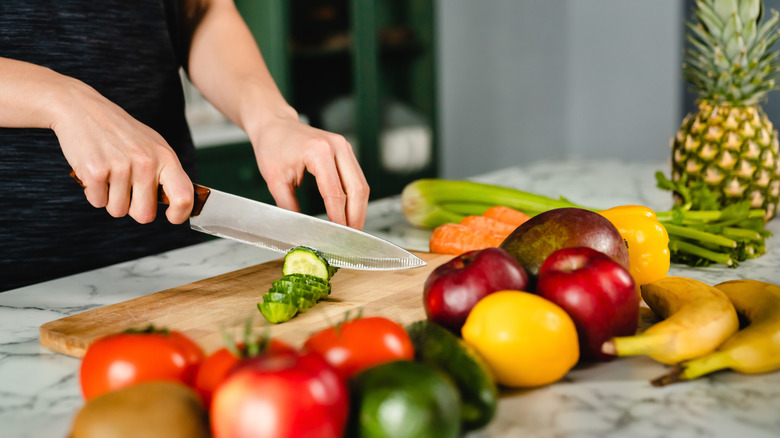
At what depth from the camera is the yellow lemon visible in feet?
2.54

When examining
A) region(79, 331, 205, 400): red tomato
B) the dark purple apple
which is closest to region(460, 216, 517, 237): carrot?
the dark purple apple

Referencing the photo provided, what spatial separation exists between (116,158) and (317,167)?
1.27 feet

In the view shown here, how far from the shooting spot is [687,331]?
835 millimetres

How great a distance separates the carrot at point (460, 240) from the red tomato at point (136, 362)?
2.55 feet

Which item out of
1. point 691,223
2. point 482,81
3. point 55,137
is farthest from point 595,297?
point 482,81

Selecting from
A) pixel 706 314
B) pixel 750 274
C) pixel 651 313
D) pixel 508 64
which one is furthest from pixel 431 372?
pixel 508 64

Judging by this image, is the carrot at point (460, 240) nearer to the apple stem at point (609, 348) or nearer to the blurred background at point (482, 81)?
the apple stem at point (609, 348)

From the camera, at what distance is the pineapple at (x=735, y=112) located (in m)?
1.56

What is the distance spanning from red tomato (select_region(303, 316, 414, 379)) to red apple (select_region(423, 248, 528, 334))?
0.43 feet

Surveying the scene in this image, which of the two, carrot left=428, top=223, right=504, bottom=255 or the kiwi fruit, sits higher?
the kiwi fruit

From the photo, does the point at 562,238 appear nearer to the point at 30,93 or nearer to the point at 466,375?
the point at 466,375

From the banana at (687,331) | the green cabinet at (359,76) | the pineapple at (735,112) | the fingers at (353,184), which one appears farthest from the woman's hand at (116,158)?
the green cabinet at (359,76)

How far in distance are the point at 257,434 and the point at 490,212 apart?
3.56 feet

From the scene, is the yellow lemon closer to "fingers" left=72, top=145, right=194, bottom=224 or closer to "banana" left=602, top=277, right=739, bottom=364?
"banana" left=602, top=277, right=739, bottom=364
